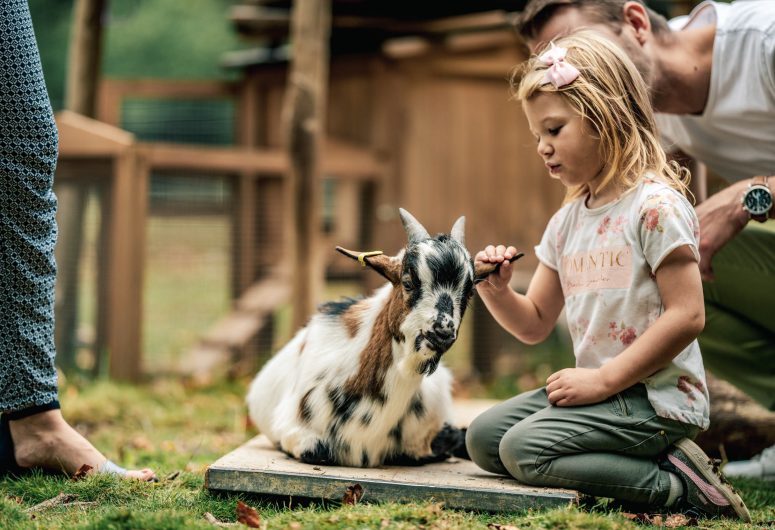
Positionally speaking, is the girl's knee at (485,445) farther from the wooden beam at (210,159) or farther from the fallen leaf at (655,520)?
the wooden beam at (210,159)

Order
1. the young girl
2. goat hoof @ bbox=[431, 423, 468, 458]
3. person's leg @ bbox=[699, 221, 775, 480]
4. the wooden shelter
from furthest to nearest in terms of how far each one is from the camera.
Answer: the wooden shelter < person's leg @ bbox=[699, 221, 775, 480] < goat hoof @ bbox=[431, 423, 468, 458] < the young girl

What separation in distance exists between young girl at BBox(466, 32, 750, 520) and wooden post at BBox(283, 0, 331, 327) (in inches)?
123

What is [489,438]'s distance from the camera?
2943 millimetres

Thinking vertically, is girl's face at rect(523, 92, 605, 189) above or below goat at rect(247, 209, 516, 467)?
above

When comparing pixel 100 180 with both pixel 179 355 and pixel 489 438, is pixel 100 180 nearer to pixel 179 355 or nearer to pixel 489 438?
pixel 179 355

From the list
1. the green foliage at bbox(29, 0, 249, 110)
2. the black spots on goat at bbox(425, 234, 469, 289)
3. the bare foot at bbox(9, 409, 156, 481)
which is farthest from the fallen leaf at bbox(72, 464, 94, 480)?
the green foliage at bbox(29, 0, 249, 110)

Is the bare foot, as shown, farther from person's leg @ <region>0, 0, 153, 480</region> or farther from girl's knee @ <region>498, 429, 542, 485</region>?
girl's knee @ <region>498, 429, 542, 485</region>

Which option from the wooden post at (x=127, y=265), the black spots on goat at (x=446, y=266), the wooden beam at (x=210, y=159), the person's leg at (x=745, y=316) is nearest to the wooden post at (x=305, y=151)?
the wooden beam at (x=210, y=159)

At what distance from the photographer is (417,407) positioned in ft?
10.0

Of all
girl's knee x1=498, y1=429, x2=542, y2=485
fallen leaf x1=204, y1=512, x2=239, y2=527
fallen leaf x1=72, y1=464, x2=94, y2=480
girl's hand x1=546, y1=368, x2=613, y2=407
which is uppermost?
girl's hand x1=546, y1=368, x2=613, y2=407

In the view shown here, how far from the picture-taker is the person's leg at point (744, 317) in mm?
3777

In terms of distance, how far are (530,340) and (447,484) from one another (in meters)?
0.73

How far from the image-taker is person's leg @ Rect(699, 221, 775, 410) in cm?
378

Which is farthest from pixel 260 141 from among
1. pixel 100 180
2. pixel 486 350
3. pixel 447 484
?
pixel 447 484
